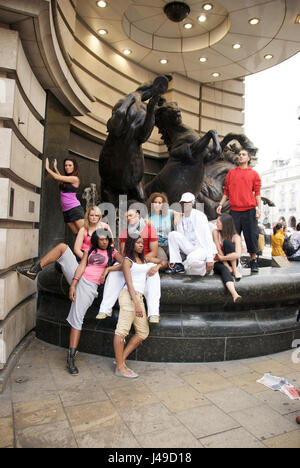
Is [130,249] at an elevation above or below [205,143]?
below

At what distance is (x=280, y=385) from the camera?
3.51 meters

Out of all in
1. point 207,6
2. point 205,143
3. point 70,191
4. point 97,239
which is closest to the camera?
point 97,239

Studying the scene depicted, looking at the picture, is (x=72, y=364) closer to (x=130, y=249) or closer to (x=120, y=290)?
(x=120, y=290)

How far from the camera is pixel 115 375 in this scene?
364cm

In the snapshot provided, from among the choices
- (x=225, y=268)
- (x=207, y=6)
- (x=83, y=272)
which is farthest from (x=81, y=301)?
(x=207, y=6)

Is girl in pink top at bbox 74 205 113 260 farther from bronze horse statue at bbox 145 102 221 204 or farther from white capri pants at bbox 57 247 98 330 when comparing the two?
bronze horse statue at bbox 145 102 221 204

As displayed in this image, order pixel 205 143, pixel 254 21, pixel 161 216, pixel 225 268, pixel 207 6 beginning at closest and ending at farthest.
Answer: pixel 225 268, pixel 161 216, pixel 205 143, pixel 207 6, pixel 254 21

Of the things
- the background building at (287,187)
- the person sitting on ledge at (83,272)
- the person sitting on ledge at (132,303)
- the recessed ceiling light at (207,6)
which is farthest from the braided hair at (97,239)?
the background building at (287,187)

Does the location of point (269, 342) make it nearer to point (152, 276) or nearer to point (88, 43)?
point (152, 276)

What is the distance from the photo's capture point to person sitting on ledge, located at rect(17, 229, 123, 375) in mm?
3779

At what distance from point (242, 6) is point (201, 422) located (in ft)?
33.9

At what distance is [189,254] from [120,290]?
3.69ft

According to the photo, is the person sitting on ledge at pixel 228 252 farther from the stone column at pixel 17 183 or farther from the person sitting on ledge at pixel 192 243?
the stone column at pixel 17 183

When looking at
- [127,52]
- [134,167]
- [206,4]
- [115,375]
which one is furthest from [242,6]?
[115,375]
